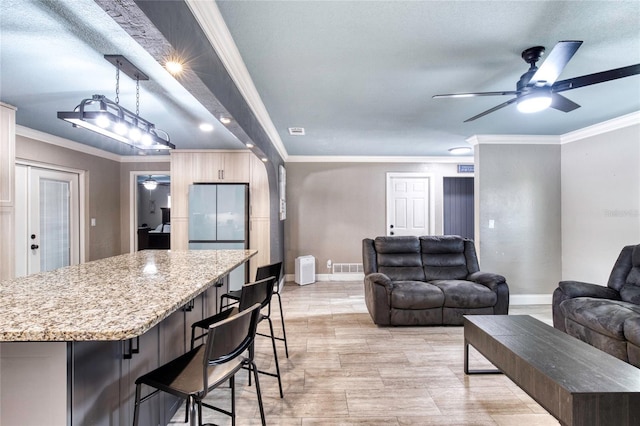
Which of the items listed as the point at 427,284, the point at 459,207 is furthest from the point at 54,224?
the point at 459,207

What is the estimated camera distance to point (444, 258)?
4.05 m

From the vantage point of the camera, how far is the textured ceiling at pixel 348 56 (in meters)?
1.66

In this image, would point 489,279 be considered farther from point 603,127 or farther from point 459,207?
point 459,207

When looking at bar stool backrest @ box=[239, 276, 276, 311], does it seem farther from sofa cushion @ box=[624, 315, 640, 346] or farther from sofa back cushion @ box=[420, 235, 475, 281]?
sofa cushion @ box=[624, 315, 640, 346]

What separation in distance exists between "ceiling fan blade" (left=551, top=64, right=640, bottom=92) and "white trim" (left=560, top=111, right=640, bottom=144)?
2370 millimetres

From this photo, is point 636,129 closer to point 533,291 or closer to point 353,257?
point 533,291

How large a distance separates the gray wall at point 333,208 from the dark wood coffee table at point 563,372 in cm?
366

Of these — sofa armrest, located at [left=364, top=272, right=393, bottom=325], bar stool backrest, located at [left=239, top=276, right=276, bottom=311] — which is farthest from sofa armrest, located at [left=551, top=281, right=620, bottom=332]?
bar stool backrest, located at [left=239, top=276, right=276, bottom=311]

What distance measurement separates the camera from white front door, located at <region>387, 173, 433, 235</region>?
5.93 m

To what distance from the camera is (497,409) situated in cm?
202

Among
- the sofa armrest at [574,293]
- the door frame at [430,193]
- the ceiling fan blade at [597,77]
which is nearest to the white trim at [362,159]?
the door frame at [430,193]

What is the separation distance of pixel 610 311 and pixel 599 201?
201cm

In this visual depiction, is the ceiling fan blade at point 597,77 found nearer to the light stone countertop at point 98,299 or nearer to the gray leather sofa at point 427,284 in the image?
the gray leather sofa at point 427,284

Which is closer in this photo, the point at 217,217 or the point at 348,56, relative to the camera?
the point at 348,56
